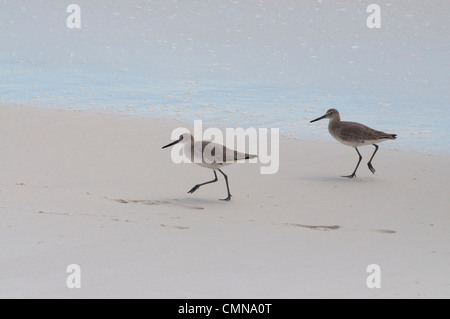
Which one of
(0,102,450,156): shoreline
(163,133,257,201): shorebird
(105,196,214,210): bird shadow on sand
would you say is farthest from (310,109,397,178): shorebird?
(105,196,214,210): bird shadow on sand

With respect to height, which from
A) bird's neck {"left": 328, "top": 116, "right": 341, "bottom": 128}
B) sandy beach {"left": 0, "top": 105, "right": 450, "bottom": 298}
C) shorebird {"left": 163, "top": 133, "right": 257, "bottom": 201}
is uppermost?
bird's neck {"left": 328, "top": 116, "right": 341, "bottom": 128}

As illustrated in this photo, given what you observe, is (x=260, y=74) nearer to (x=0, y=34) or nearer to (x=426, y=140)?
(x=426, y=140)

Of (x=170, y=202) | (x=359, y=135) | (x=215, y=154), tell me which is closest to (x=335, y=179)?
(x=359, y=135)

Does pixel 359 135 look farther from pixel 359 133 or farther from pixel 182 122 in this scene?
pixel 182 122

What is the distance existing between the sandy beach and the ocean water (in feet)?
4.45

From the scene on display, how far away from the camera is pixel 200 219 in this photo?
6.88 m

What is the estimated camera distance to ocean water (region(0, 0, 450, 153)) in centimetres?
1193

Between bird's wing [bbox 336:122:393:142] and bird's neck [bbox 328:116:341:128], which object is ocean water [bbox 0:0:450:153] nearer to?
bird's neck [bbox 328:116:341:128]

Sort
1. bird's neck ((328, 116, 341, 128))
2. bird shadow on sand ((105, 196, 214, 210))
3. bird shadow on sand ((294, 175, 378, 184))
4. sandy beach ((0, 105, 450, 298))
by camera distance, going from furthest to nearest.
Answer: bird's neck ((328, 116, 341, 128))
bird shadow on sand ((294, 175, 378, 184))
bird shadow on sand ((105, 196, 214, 210))
sandy beach ((0, 105, 450, 298))

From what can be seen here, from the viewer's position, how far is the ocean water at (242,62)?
39.1ft

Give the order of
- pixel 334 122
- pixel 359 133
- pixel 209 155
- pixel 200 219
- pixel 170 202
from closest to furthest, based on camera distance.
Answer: pixel 200 219, pixel 170 202, pixel 209 155, pixel 359 133, pixel 334 122

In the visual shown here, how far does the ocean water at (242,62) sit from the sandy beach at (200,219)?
136cm

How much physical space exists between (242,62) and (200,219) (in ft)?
29.9

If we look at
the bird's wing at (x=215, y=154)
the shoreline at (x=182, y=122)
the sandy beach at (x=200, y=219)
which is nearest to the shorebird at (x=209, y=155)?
the bird's wing at (x=215, y=154)
